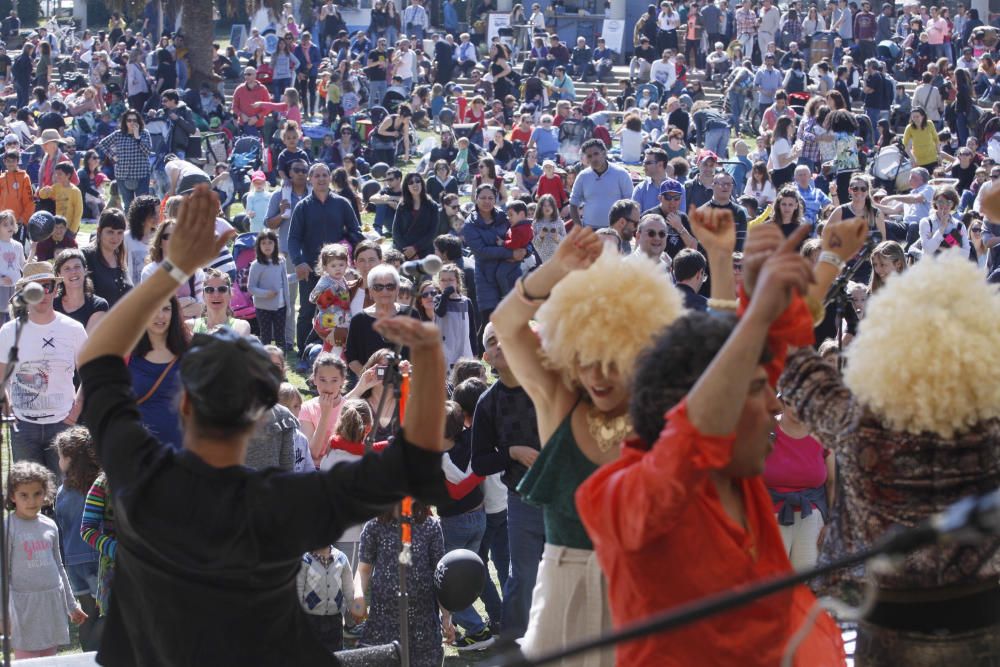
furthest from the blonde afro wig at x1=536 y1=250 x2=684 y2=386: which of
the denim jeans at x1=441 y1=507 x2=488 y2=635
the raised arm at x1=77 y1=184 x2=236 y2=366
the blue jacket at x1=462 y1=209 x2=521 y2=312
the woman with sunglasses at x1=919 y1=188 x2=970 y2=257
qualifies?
the woman with sunglasses at x1=919 y1=188 x2=970 y2=257

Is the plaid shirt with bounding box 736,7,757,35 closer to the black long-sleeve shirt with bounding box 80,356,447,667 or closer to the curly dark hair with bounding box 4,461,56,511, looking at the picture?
the curly dark hair with bounding box 4,461,56,511

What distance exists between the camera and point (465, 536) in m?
7.32

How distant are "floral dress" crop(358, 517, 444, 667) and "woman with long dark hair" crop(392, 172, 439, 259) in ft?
A: 24.6

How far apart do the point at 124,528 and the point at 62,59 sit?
3454 centimetres

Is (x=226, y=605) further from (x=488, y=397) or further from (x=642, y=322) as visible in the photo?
(x=488, y=397)

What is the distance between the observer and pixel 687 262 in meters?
9.27

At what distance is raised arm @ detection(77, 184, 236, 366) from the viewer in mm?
3266

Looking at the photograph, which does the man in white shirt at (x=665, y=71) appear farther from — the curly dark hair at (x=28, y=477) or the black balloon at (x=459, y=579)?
the black balloon at (x=459, y=579)

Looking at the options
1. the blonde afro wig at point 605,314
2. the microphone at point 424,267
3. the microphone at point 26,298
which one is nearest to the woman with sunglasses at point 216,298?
the microphone at point 26,298

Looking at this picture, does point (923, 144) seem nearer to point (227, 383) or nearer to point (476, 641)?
point (476, 641)

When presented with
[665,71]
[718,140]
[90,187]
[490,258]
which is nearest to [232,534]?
[490,258]

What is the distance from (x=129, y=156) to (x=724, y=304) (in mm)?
16509

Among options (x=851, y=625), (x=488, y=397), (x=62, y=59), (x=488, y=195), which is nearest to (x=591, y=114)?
(x=488, y=195)

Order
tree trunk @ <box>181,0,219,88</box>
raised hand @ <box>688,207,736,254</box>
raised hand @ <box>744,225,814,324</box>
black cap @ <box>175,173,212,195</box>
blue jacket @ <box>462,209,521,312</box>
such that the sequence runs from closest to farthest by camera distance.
→ 1. raised hand @ <box>744,225,814,324</box>
2. raised hand @ <box>688,207,736,254</box>
3. blue jacket @ <box>462,209,521,312</box>
4. black cap @ <box>175,173,212,195</box>
5. tree trunk @ <box>181,0,219,88</box>
